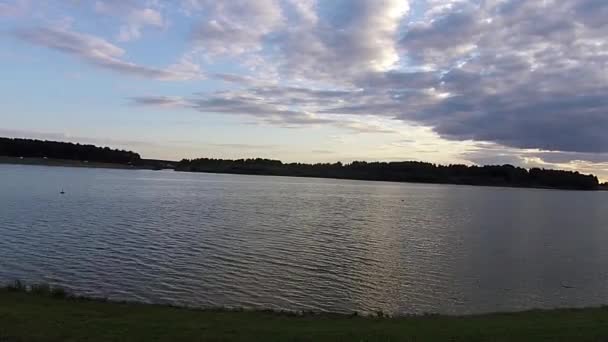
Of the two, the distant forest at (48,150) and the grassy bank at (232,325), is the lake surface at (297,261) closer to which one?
the grassy bank at (232,325)

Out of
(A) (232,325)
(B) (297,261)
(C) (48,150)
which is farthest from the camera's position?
(C) (48,150)

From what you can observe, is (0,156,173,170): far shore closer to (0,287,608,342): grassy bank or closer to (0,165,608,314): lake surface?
(0,165,608,314): lake surface

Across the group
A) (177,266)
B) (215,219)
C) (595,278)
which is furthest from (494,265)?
(215,219)

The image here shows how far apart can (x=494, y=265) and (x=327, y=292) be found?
11.3m

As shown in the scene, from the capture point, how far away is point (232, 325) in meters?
11.0

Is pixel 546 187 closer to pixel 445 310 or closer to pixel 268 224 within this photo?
pixel 268 224

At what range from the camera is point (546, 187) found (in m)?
191

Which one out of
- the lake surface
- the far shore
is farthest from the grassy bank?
the far shore

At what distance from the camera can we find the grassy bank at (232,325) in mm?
9305

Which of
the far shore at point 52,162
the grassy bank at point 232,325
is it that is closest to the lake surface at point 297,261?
the grassy bank at point 232,325

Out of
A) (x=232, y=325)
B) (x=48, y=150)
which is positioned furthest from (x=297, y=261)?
(x=48, y=150)

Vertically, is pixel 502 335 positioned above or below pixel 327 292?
above

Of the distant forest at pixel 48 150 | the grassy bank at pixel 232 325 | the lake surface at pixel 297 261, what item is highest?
the distant forest at pixel 48 150

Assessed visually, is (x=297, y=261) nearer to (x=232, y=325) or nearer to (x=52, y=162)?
(x=232, y=325)
